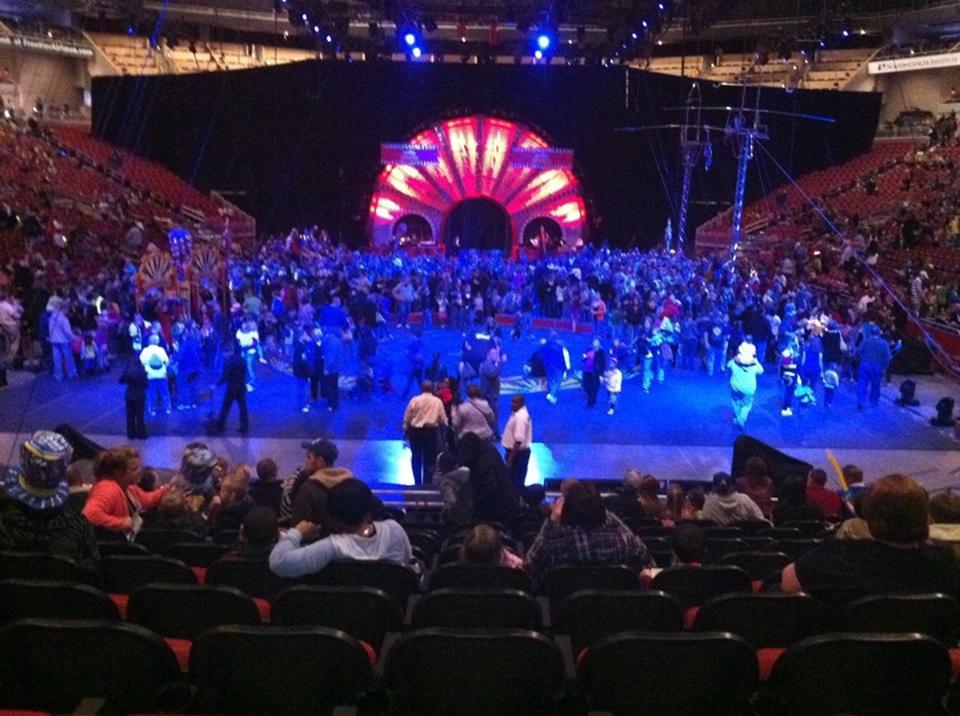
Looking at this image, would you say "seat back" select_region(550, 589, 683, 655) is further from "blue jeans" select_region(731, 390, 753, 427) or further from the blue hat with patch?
"blue jeans" select_region(731, 390, 753, 427)

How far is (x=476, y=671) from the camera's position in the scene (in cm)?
264

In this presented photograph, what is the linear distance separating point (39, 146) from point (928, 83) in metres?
29.6


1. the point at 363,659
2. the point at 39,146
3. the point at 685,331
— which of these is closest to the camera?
the point at 363,659

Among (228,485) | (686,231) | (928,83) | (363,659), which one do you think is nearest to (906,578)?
(363,659)

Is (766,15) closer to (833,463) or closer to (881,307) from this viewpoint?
(881,307)

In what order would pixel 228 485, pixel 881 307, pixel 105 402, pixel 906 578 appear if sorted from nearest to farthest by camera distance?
pixel 906 578, pixel 228 485, pixel 105 402, pixel 881 307

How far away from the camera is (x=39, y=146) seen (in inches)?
1051

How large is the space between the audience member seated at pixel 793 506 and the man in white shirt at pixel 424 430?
3.80m

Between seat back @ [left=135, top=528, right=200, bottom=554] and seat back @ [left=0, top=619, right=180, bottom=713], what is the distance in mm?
2255

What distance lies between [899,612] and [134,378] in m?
9.86

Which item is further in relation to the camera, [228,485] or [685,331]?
[685,331]

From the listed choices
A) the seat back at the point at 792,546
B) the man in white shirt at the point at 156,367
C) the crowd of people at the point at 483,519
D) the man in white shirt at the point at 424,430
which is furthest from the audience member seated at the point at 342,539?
the man in white shirt at the point at 156,367

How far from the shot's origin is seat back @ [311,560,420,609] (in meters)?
3.71

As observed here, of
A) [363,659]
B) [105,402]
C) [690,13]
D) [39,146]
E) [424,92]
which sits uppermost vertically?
[690,13]
